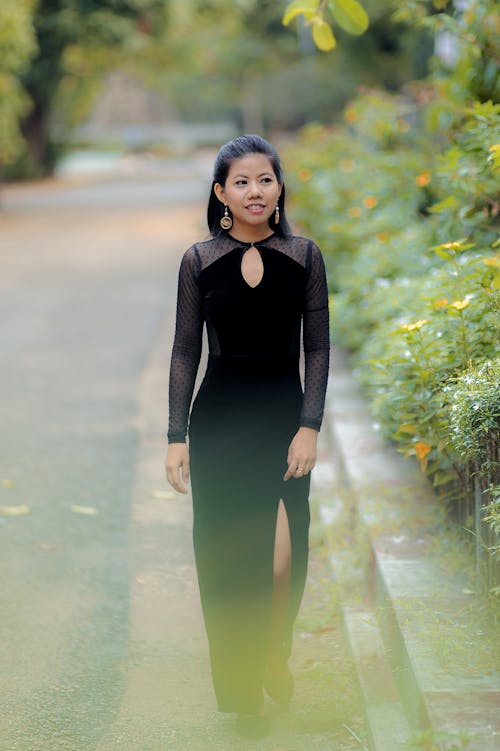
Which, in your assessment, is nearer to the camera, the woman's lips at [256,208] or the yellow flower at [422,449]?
the woman's lips at [256,208]

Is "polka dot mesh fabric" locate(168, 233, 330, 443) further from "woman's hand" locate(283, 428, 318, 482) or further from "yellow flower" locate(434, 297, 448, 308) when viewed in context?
"yellow flower" locate(434, 297, 448, 308)

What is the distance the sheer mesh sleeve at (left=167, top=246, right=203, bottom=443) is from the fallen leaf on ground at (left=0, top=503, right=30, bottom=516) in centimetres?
249

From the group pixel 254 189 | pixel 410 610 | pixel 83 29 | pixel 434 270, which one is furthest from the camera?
pixel 83 29

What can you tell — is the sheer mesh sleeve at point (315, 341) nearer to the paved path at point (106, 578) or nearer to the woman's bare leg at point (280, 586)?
the woman's bare leg at point (280, 586)

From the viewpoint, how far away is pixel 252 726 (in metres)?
3.54

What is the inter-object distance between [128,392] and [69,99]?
134 ft

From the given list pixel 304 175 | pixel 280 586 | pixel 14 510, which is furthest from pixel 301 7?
pixel 304 175

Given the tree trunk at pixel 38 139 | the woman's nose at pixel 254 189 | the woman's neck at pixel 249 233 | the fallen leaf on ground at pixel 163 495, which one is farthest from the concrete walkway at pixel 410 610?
the tree trunk at pixel 38 139

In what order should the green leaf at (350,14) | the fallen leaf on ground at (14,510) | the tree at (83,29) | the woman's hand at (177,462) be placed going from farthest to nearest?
the tree at (83,29) < the fallen leaf on ground at (14,510) < the green leaf at (350,14) < the woman's hand at (177,462)

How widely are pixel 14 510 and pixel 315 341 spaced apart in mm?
2832

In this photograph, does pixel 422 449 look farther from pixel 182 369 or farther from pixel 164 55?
pixel 164 55

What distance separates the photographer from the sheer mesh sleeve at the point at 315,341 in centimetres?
347

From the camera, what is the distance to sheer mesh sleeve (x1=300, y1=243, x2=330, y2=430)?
347cm

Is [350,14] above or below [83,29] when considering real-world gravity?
below
